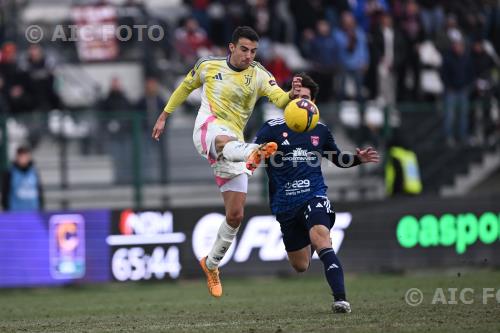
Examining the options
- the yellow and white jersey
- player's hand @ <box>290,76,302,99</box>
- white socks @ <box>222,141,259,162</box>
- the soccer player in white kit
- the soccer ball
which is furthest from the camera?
the yellow and white jersey

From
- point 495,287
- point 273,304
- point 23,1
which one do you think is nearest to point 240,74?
point 273,304

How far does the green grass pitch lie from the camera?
955 centimetres

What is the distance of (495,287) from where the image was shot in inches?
545

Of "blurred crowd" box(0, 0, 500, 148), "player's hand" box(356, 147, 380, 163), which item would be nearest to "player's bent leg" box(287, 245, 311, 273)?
"player's hand" box(356, 147, 380, 163)

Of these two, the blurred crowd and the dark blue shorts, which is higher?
the blurred crowd

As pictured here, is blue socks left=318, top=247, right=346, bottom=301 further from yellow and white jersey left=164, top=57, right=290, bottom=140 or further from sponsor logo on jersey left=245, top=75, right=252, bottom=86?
sponsor logo on jersey left=245, top=75, right=252, bottom=86

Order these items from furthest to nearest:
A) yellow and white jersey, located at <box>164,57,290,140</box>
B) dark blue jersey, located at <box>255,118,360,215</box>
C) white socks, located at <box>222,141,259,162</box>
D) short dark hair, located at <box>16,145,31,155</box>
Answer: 1. short dark hair, located at <box>16,145,31,155</box>
2. yellow and white jersey, located at <box>164,57,290,140</box>
3. dark blue jersey, located at <box>255,118,360,215</box>
4. white socks, located at <box>222,141,259,162</box>

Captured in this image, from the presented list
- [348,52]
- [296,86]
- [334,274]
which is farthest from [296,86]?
[348,52]

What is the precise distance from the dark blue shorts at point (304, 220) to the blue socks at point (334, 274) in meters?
0.32

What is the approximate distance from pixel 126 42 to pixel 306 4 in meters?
3.92

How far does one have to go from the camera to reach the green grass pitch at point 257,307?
955 centimetres

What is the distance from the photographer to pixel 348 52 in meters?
21.8

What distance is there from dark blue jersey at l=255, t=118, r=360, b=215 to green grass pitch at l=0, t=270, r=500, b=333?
Result: 1166 mm

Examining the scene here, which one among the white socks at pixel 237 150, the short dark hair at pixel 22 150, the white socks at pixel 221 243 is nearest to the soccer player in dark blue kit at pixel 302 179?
the white socks at pixel 237 150
